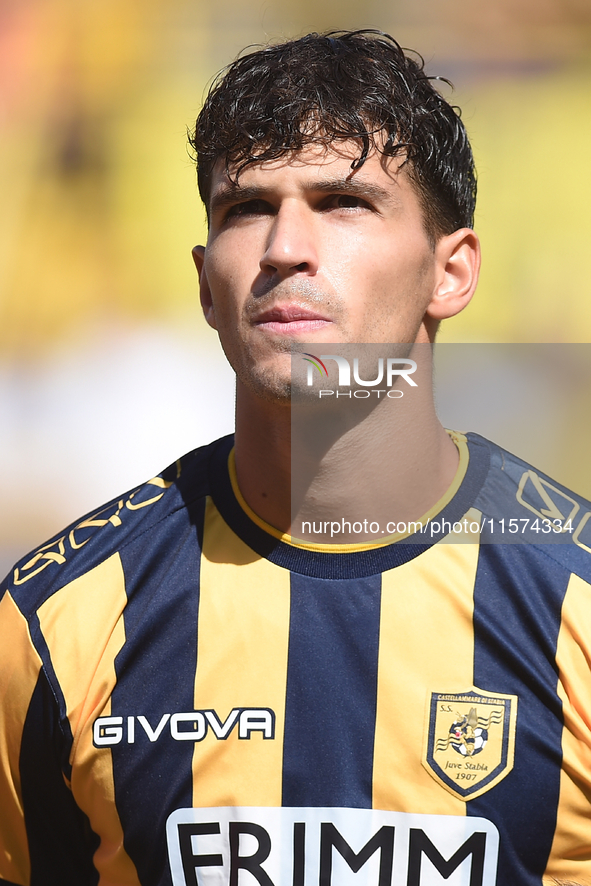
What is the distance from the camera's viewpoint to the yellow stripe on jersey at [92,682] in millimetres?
1522

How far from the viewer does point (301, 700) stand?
4.93 feet

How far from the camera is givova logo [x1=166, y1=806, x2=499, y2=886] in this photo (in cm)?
143

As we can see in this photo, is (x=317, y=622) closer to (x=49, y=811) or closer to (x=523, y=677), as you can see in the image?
(x=523, y=677)

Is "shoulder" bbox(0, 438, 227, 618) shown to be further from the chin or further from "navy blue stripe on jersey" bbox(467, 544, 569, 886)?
"navy blue stripe on jersey" bbox(467, 544, 569, 886)

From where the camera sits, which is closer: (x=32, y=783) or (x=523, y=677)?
(x=523, y=677)

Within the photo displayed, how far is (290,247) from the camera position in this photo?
141 centimetres

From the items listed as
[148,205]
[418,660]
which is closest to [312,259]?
[418,660]

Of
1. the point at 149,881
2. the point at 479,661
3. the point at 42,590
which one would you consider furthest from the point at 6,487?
the point at 479,661

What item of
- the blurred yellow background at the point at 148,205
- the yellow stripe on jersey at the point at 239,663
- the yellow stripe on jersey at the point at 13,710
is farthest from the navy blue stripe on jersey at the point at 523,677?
the blurred yellow background at the point at 148,205

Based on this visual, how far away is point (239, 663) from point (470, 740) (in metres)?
0.47

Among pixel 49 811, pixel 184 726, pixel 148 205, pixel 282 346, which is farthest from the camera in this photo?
pixel 148 205

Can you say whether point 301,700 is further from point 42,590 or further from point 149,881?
point 42,590

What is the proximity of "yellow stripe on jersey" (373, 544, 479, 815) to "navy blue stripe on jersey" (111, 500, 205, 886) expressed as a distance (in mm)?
385

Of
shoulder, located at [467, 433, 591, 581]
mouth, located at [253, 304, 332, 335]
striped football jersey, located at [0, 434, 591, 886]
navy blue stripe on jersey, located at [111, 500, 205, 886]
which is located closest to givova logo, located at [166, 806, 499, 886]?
striped football jersey, located at [0, 434, 591, 886]
